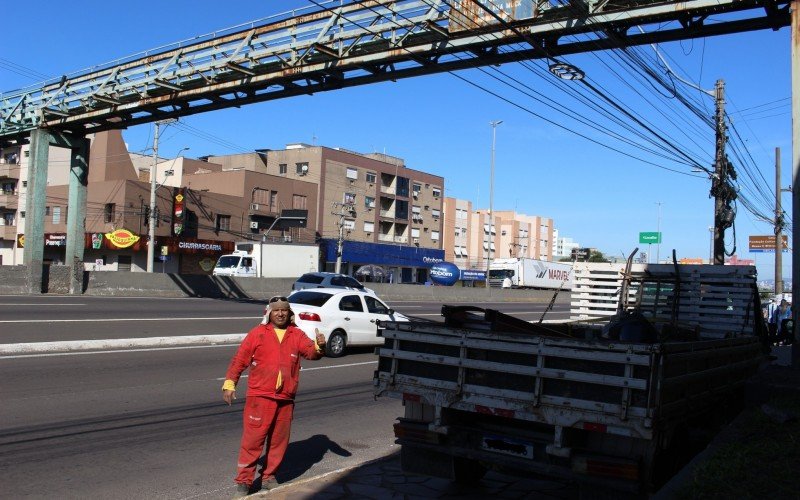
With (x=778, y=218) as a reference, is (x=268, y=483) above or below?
below

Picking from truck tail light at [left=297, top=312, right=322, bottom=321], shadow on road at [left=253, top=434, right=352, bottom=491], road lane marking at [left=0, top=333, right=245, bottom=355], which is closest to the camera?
shadow on road at [left=253, top=434, right=352, bottom=491]

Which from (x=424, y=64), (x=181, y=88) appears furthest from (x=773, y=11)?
(x=181, y=88)

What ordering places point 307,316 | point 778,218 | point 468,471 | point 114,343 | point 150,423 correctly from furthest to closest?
point 778,218, point 307,316, point 114,343, point 150,423, point 468,471

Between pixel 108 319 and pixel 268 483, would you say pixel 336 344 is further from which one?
pixel 268 483

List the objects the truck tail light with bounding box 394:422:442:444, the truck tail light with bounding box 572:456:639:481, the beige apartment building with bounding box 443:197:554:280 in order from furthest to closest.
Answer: the beige apartment building with bounding box 443:197:554:280 < the truck tail light with bounding box 394:422:442:444 < the truck tail light with bounding box 572:456:639:481

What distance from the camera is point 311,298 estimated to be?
1614cm

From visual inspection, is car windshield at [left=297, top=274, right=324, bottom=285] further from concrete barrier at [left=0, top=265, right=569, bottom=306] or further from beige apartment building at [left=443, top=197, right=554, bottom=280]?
beige apartment building at [left=443, top=197, right=554, bottom=280]

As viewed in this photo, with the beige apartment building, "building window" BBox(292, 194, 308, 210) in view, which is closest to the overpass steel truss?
"building window" BBox(292, 194, 308, 210)

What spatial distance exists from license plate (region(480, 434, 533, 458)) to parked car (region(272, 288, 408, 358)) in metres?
9.98

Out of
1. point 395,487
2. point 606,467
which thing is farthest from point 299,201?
point 606,467

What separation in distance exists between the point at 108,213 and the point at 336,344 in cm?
4756

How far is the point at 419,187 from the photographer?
285ft

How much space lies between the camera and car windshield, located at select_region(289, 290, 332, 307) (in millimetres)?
15977

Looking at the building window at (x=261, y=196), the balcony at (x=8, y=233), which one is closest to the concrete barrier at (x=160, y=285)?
the building window at (x=261, y=196)
